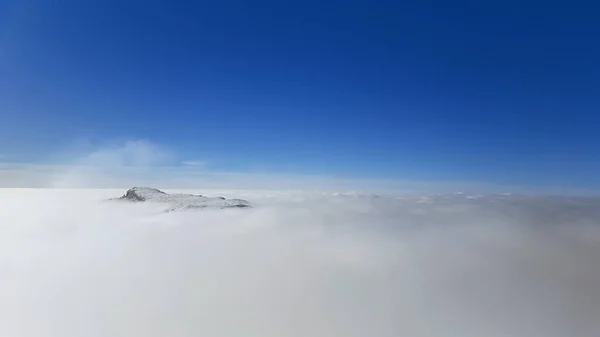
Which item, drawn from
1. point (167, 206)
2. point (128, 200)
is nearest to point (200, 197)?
point (167, 206)

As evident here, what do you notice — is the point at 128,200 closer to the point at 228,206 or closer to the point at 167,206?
the point at 167,206

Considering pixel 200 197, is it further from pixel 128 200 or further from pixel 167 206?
pixel 128 200

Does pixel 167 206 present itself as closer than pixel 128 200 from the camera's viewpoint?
Yes

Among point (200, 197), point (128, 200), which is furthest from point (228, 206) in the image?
point (128, 200)

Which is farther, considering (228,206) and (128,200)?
(128,200)

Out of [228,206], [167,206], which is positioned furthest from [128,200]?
[228,206]
